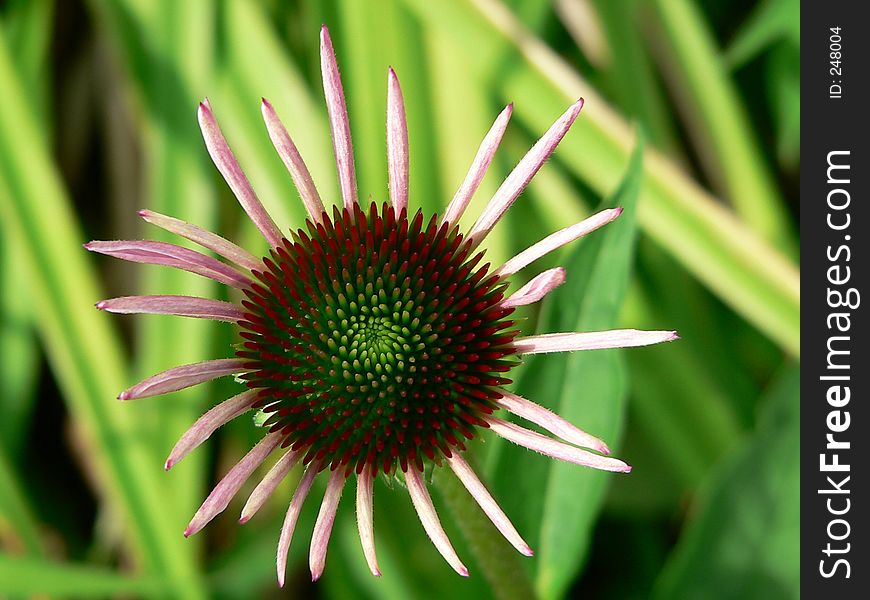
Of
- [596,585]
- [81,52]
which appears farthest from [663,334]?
[81,52]

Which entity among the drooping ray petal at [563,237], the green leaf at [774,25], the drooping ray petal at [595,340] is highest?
the green leaf at [774,25]

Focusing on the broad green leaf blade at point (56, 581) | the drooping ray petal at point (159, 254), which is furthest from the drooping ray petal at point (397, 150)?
the broad green leaf blade at point (56, 581)

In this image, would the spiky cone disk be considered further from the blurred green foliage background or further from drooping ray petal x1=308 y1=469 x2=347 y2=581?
the blurred green foliage background

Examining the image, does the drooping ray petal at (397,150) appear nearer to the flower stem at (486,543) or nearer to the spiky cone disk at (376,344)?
the spiky cone disk at (376,344)

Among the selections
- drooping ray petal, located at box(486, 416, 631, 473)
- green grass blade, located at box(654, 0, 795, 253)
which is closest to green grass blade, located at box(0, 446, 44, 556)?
drooping ray petal, located at box(486, 416, 631, 473)

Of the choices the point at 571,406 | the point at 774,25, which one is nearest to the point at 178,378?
the point at 571,406
